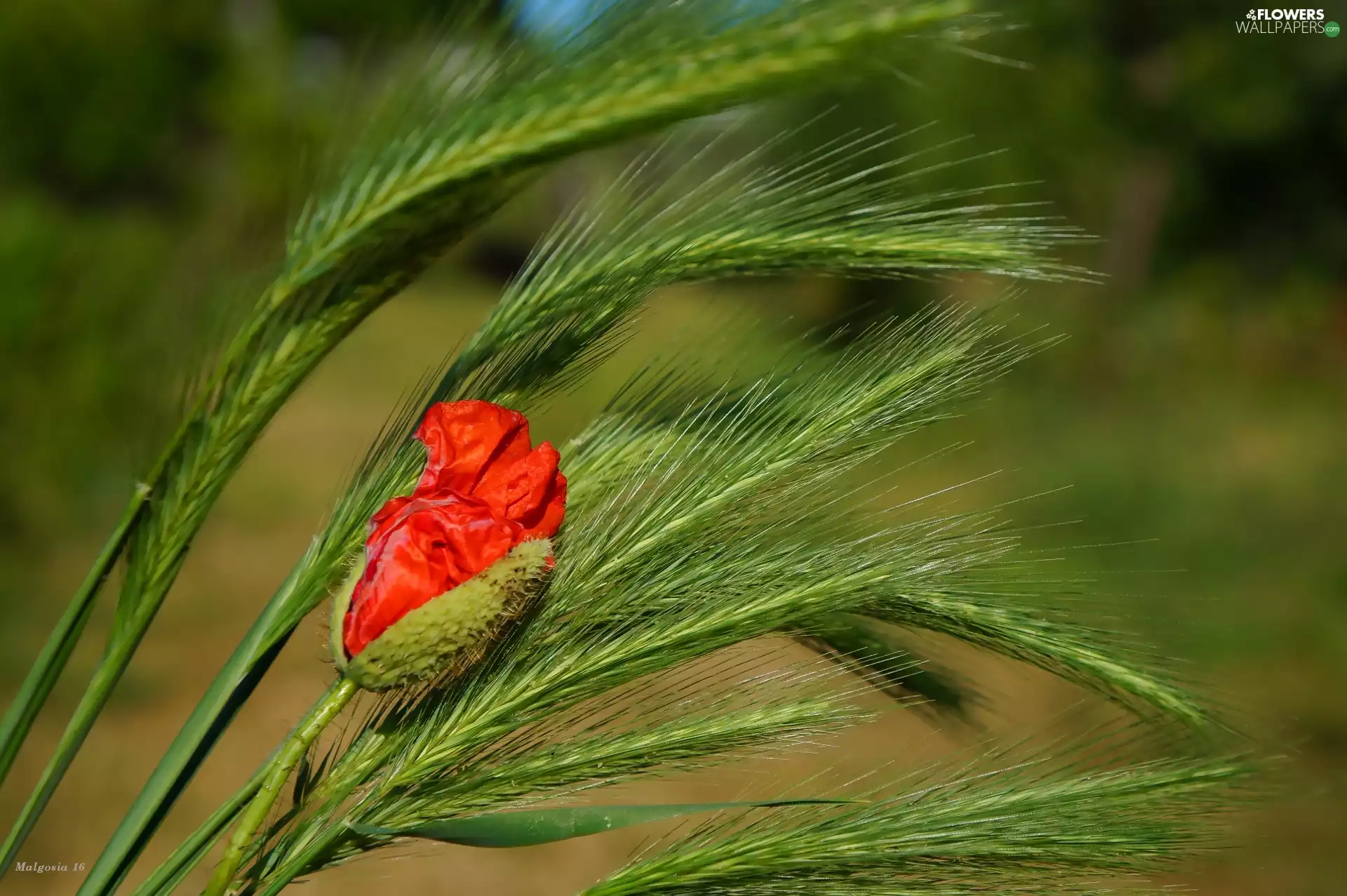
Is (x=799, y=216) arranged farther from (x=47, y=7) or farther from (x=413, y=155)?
(x=47, y=7)

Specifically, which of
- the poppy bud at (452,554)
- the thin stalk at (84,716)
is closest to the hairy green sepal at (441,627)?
the poppy bud at (452,554)

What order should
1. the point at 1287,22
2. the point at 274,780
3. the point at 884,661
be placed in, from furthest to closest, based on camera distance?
the point at 1287,22 < the point at 884,661 < the point at 274,780

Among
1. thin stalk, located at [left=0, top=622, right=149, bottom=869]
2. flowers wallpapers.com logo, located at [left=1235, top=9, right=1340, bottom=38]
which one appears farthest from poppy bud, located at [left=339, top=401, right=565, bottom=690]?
flowers wallpapers.com logo, located at [left=1235, top=9, right=1340, bottom=38]

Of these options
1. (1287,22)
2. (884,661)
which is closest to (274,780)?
(884,661)

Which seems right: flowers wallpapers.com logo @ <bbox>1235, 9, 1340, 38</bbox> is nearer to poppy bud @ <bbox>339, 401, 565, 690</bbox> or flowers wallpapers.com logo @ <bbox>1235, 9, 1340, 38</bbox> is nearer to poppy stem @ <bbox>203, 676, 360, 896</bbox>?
poppy bud @ <bbox>339, 401, 565, 690</bbox>

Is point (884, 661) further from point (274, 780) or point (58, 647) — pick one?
point (58, 647)
